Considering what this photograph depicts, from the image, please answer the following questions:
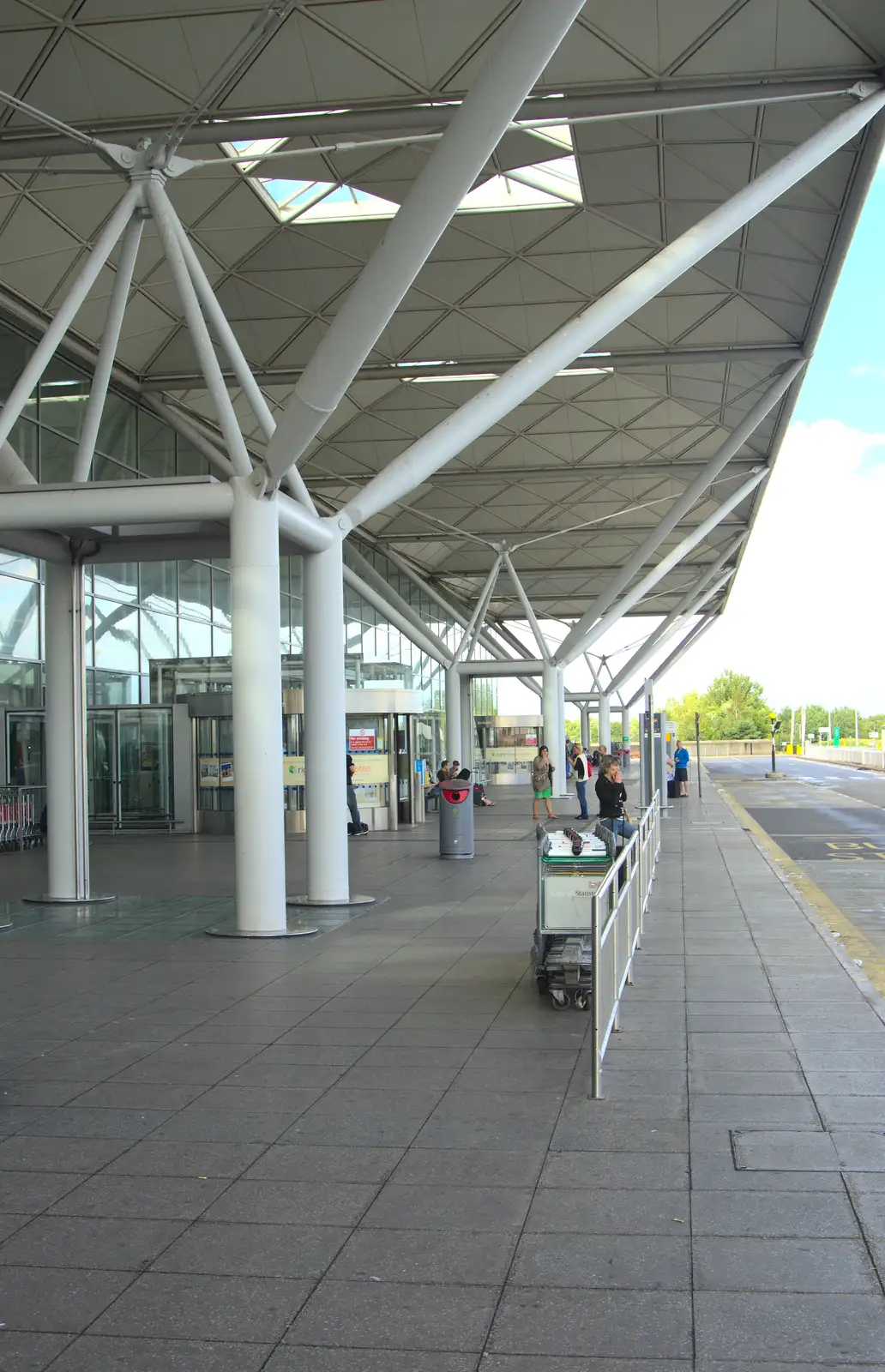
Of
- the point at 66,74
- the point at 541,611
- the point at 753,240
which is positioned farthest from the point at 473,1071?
the point at 541,611

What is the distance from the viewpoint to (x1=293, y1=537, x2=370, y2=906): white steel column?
1503 centimetres

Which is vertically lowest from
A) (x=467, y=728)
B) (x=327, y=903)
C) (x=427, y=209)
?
(x=327, y=903)

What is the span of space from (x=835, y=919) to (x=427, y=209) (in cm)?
896

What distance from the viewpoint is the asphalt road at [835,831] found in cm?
1684

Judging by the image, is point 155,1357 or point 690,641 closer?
point 155,1357

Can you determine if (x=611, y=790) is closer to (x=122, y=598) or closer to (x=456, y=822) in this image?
(x=456, y=822)

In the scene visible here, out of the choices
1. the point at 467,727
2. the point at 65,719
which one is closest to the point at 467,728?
the point at 467,727

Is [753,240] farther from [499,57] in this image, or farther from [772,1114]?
[772,1114]

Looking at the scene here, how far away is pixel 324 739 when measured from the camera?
15.1 m

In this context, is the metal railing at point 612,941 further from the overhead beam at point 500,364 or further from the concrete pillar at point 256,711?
the overhead beam at point 500,364

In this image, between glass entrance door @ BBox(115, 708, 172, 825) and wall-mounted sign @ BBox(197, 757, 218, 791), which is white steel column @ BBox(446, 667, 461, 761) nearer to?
wall-mounted sign @ BBox(197, 757, 218, 791)

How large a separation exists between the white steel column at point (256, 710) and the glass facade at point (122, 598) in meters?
7.25

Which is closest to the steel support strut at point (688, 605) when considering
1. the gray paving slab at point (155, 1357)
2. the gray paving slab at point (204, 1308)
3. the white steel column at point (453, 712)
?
the white steel column at point (453, 712)

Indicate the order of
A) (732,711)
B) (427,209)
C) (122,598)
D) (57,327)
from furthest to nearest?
(732,711) → (122,598) → (57,327) → (427,209)
